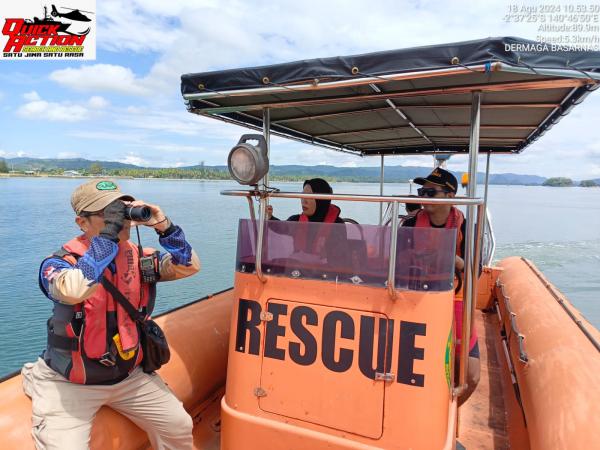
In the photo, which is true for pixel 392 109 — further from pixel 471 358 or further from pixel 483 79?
pixel 471 358

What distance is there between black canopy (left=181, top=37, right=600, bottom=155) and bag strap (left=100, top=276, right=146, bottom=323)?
115 centimetres

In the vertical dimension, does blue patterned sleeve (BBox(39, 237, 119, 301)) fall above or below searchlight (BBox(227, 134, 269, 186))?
below

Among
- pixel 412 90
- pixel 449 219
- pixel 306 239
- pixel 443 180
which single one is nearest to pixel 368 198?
pixel 306 239

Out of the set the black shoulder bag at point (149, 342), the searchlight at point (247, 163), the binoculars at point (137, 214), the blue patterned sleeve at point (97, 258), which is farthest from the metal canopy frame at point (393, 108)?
the black shoulder bag at point (149, 342)

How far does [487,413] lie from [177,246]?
8.68 feet

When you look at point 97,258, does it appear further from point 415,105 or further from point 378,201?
point 415,105

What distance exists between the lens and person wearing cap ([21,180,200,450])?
1926mm

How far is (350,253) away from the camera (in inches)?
85.0

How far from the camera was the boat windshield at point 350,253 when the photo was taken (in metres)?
2.02

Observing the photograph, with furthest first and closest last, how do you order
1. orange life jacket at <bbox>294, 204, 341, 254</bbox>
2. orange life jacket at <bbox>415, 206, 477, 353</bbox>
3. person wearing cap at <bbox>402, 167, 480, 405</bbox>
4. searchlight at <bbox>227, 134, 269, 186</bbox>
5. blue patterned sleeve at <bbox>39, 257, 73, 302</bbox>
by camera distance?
person wearing cap at <bbox>402, 167, 480, 405</bbox> → orange life jacket at <bbox>415, 206, 477, 353</bbox> → orange life jacket at <bbox>294, 204, 341, 254</bbox> → searchlight at <bbox>227, 134, 269, 186</bbox> → blue patterned sleeve at <bbox>39, 257, 73, 302</bbox>

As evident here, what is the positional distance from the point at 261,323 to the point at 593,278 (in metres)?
15.1

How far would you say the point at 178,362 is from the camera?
9.12 feet

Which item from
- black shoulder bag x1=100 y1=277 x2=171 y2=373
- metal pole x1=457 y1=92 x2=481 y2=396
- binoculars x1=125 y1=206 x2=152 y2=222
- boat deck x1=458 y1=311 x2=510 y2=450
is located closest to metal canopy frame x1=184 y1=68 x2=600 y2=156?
metal pole x1=457 y1=92 x2=481 y2=396

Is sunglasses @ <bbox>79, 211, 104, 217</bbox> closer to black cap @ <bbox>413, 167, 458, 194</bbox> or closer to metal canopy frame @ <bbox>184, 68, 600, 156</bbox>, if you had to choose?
metal canopy frame @ <bbox>184, 68, 600, 156</bbox>
